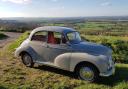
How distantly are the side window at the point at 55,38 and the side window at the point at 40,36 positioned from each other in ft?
0.78

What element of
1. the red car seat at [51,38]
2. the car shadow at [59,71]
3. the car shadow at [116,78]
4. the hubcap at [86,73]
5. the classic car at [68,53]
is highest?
the red car seat at [51,38]

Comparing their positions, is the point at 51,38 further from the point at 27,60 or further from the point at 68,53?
the point at 27,60

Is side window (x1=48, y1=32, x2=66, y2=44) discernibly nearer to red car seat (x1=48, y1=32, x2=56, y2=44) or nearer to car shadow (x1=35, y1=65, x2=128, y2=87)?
red car seat (x1=48, y1=32, x2=56, y2=44)

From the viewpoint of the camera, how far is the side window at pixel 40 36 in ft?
34.0

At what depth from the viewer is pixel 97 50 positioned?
29.3 ft

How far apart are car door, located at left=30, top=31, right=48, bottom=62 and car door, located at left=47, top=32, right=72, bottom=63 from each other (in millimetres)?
229

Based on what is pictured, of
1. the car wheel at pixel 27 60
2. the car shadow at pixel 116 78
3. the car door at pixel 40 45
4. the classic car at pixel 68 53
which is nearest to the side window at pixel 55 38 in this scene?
the classic car at pixel 68 53

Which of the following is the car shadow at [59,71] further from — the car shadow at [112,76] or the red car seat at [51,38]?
the red car seat at [51,38]

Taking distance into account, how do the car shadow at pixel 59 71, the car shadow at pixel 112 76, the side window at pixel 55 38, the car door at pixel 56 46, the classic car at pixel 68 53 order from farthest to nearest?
the car shadow at pixel 59 71 < the side window at pixel 55 38 < the car door at pixel 56 46 < the car shadow at pixel 112 76 < the classic car at pixel 68 53

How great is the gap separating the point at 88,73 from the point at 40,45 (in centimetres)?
252

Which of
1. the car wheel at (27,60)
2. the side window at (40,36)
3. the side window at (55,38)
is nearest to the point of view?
the side window at (55,38)

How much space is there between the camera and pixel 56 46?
9.80 meters

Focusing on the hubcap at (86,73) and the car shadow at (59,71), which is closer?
the hubcap at (86,73)

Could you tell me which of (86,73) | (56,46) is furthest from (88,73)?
(56,46)
